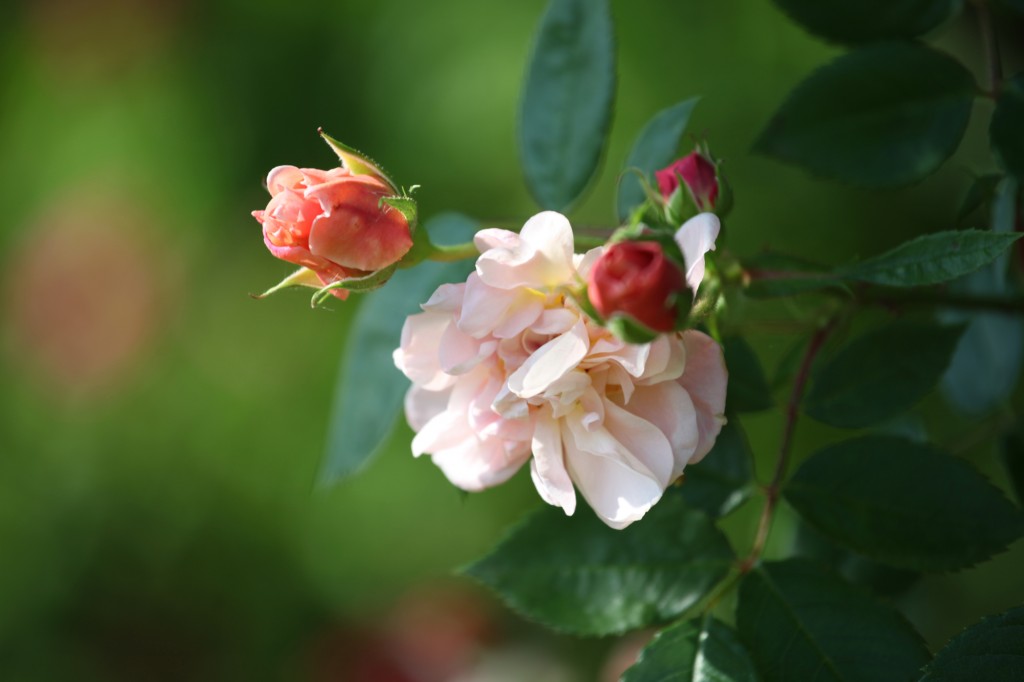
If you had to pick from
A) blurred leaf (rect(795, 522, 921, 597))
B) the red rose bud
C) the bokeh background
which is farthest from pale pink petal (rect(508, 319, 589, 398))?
the bokeh background

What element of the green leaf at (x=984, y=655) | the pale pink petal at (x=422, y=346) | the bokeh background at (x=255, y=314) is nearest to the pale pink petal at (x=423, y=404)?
the pale pink petal at (x=422, y=346)

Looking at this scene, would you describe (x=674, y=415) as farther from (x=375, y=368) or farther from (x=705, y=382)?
(x=375, y=368)

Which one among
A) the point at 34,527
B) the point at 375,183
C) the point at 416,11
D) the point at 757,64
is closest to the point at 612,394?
the point at 375,183

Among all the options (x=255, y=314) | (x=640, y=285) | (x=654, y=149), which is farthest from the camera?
(x=255, y=314)

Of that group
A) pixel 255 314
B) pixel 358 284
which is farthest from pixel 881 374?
pixel 255 314

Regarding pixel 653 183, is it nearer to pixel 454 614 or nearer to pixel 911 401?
pixel 911 401
